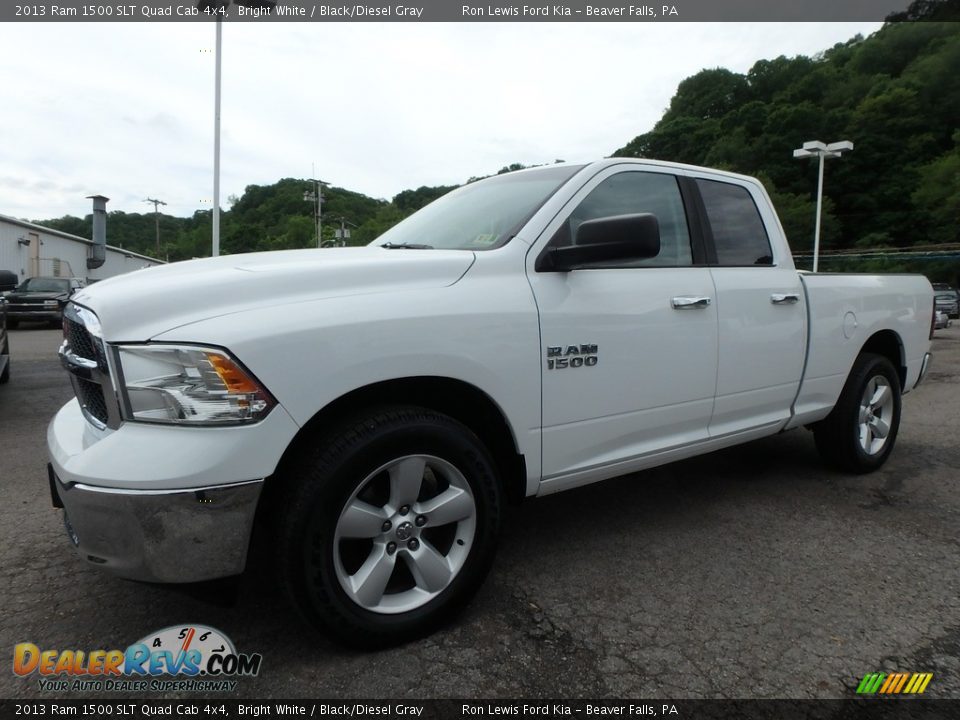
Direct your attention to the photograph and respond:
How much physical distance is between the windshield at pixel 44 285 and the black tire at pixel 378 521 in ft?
67.1

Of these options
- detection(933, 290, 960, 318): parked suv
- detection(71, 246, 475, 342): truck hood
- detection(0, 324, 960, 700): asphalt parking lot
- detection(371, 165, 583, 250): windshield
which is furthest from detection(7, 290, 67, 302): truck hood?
detection(933, 290, 960, 318): parked suv

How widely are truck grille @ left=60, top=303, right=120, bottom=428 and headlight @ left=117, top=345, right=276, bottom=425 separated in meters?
0.11

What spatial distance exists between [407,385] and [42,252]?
3592 cm

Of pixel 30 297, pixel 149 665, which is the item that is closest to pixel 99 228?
pixel 30 297

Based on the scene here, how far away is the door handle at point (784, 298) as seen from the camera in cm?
341

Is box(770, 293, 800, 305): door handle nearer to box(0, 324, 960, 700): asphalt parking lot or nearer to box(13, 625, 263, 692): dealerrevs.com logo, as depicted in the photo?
box(0, 324, 960, 700): asphalt parking lot

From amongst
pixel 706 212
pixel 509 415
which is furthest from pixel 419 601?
pixel 706 212

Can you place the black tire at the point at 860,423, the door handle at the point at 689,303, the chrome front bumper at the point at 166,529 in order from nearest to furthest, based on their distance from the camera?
1. the chrome front bumper at the point at 166,529
2. the door handle at the point at 689,303
3. the black tire at the point at 860,423

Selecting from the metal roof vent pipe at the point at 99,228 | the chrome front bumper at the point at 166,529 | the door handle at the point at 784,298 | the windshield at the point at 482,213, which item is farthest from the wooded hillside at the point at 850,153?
the chrome front bumper at the point at 166,529

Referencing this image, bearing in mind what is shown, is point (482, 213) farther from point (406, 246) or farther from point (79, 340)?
point (79, 340)

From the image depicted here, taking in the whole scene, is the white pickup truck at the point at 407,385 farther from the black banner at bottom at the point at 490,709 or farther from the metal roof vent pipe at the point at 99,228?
the metal roof vent pipe at the point at 99,228

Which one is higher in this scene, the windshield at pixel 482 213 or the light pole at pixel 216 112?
the light pole at pixel 216 112

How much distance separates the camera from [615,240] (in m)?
2.39

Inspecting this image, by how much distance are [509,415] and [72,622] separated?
5.79 feet
